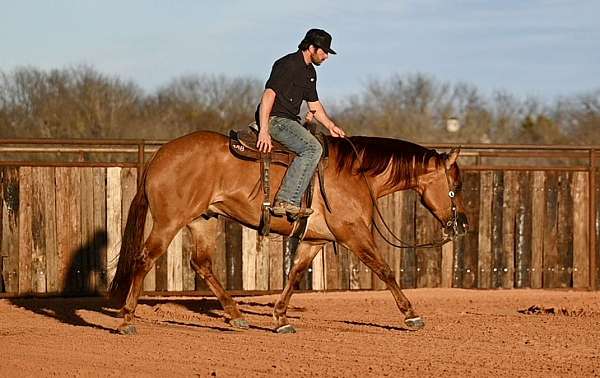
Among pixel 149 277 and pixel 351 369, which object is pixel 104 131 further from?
pixel 351 369

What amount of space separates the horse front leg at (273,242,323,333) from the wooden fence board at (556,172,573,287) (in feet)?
19.1

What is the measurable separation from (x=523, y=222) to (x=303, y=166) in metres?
6.09

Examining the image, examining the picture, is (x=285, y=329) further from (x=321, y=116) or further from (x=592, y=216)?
(x=592, y=216)

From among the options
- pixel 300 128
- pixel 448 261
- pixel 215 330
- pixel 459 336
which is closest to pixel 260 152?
pixel 300 128

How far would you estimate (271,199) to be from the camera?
11180 millimetres

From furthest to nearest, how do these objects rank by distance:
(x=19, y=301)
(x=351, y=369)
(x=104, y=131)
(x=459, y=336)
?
(x=104, y=131) < (x=19, y=301) < (x=459, y=336) < (x=351, y=369)

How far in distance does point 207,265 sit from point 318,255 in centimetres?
411

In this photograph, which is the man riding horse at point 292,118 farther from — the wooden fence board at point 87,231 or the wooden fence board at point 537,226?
the wooden fence board at point 537,226

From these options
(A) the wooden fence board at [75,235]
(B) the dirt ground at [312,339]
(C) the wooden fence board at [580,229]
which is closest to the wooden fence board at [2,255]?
(B) the dirt ground at [312,339]

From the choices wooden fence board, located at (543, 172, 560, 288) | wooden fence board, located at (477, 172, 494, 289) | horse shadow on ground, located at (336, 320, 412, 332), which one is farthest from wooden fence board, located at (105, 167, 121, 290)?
wooden fence board, located at (543, 172, 560, 288)

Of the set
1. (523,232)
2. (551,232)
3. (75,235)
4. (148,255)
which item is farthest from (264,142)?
(551,232)

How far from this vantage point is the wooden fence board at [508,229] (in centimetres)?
1612

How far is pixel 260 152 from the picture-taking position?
11.1m

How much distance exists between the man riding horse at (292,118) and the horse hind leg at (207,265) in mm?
1058
